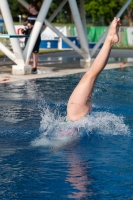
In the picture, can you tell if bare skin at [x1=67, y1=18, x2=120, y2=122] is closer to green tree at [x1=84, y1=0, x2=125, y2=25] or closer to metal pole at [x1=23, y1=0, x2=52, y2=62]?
metal pole at [x1=23, y1=0, x2=52, y2=62]

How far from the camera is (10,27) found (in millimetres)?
17500

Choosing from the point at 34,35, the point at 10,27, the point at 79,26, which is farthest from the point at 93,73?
the point at 79,26

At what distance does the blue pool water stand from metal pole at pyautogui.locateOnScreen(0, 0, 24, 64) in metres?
4.01

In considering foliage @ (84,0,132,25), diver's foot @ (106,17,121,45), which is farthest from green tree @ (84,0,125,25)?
diver's foot @ (106,17,121,45)

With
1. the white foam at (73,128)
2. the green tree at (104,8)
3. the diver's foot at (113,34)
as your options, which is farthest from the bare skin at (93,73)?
the green tree at (104,8)

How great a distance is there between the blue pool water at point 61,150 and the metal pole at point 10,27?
4.01 meters

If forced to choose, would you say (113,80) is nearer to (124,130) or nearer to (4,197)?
(124,130)

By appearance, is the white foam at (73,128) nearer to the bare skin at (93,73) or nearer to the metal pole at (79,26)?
the bare skin at (93,73)

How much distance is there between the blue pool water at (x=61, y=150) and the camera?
6453 millimetres

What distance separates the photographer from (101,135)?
360 inches

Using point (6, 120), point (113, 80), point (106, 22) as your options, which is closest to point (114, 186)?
point (6, 120)

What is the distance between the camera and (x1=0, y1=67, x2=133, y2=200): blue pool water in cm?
645

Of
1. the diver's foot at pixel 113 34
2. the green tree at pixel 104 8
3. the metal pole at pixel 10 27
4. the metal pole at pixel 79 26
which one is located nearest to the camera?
the diver's foot at pixel 113 34

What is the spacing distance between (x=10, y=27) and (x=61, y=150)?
9.75 metres
